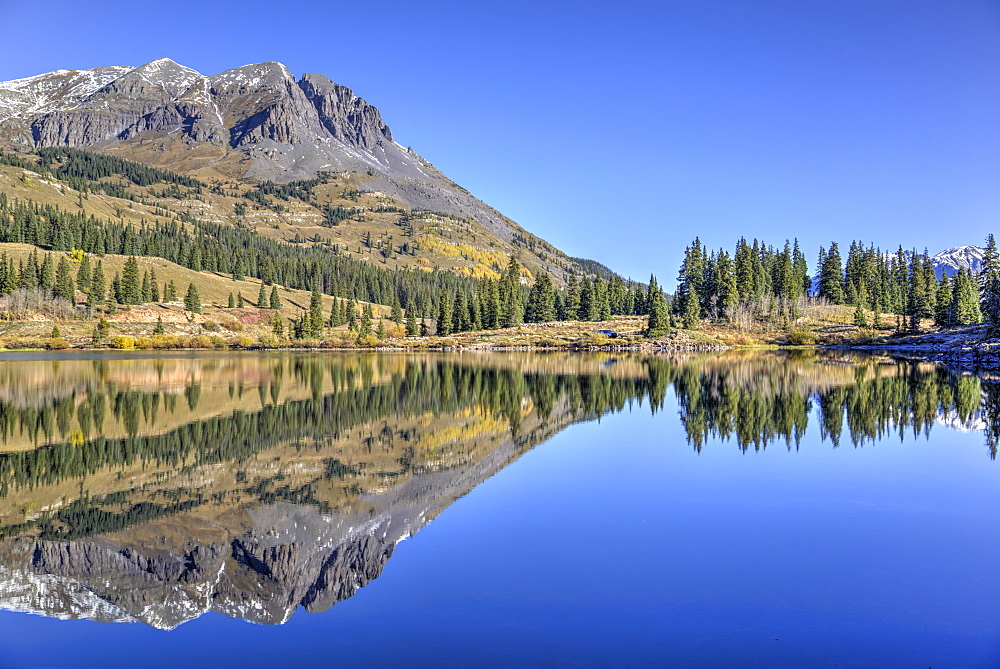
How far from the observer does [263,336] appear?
115 meters

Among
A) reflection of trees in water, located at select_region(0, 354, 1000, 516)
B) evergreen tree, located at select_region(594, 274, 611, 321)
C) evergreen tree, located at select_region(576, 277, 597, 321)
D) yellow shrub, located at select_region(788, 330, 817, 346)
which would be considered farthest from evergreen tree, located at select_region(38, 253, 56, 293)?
yellow shrub, located at select_region(788, 330, 817, 346)

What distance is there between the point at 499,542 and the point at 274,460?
8529mm

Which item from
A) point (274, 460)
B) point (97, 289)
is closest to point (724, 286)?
point (274, 460)

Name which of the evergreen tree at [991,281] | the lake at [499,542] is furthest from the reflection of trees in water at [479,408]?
the evergreen tree at [991,281]

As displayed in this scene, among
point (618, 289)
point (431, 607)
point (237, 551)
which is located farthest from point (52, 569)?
point (618, 289)

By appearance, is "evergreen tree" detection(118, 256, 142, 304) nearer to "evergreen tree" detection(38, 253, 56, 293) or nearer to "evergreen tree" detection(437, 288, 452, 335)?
"evergreen tree" detection(38, 253, 56, 293)

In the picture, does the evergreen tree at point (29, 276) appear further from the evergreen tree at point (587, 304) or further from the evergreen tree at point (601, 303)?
the evergreen tree at point (601, 303)

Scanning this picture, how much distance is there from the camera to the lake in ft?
26.2

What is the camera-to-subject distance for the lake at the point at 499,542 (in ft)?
26.2

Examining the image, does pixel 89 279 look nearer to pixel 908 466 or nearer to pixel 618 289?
pixel 618 289

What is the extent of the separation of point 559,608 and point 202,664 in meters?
4.33

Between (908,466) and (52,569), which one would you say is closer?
(52,569)

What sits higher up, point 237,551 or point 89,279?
point 89,279

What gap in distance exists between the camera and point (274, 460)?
1767cm
